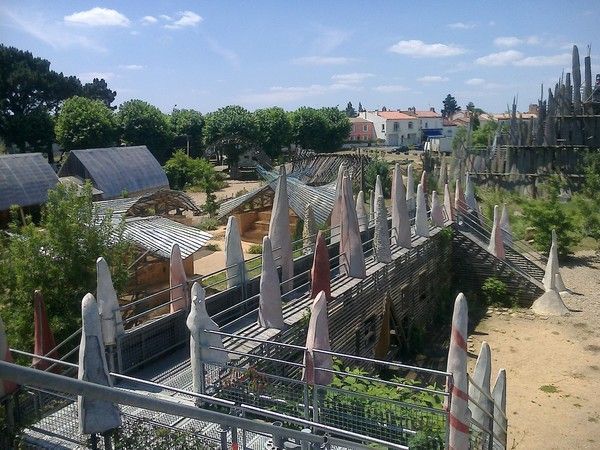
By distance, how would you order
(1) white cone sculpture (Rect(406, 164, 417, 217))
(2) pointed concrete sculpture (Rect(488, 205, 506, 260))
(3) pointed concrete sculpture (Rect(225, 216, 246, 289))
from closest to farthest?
1. (3) pointed concrete sculpture (Rect(225, 216, 246, 289))
2. (2) pointed concrete sculpture (Rect(488, 205, 506, 260))
3. (1) white cone sculpture (Rect(406, 164, 417, 217))

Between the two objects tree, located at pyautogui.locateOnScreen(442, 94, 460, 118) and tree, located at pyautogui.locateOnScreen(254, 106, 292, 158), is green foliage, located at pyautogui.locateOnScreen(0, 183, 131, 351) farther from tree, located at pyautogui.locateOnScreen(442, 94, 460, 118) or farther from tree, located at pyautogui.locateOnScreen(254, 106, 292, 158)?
tree, located at pyautogui.locateOnScreen(442, 94, 460, 118)

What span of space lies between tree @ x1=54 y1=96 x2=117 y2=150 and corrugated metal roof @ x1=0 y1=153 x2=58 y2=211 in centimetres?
1348

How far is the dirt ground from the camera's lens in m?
12.0

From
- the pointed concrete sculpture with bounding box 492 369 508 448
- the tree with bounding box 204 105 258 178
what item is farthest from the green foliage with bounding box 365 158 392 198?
the pointed concrete sculpture with bounding box 492 369 508 448

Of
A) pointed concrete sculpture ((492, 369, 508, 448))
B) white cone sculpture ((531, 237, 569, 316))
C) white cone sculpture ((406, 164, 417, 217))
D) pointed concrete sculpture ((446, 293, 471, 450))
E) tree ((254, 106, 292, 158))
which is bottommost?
white cone sculpture ((531, 237, 569, 316))

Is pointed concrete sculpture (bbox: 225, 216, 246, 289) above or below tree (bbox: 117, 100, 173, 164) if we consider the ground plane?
below

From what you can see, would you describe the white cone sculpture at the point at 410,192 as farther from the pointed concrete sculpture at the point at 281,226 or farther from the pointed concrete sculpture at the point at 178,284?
the pointed concrete sculpture at the point at 178,284

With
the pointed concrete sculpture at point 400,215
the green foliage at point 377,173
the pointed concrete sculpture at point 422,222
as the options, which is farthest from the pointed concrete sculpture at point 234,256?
the green foliage at point 377,173

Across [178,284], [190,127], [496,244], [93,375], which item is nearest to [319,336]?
[178,284]

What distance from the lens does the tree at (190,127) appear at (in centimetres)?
5838

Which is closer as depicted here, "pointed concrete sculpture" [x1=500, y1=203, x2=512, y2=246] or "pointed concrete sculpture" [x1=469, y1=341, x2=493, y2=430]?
"pointed concrete sculpture" [x1=469, y1=341, x2=493, y2=430]

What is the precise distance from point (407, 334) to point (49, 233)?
10612mm

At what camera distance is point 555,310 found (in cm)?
1903

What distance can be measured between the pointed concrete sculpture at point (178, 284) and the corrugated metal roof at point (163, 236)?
22.2ft
